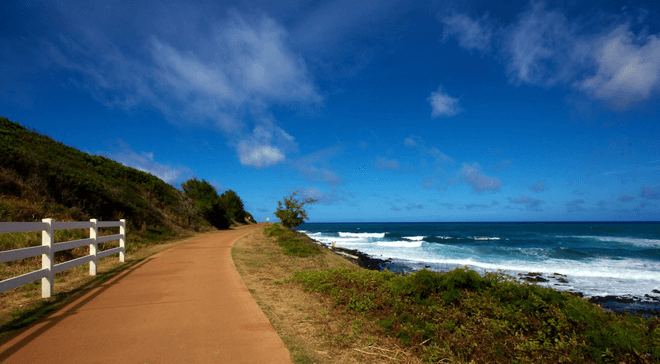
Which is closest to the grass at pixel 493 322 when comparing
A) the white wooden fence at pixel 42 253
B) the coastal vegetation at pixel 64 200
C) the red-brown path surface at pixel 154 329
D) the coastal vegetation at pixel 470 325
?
the coastal vegetation at pixel 470 325

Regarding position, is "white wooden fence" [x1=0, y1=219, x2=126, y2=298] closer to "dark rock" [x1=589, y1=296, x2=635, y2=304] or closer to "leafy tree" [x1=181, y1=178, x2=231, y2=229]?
"dark rock" [x1=589, y1=296, x2=635, y2=304]

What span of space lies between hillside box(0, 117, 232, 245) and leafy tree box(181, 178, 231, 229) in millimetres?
7057

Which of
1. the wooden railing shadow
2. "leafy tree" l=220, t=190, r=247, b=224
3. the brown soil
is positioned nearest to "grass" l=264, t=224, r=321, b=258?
the brown soil

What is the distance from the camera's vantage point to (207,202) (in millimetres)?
35281

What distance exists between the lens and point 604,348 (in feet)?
12.2

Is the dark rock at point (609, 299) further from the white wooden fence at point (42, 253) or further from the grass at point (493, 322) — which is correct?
the white wooden fence at point (42, 253)

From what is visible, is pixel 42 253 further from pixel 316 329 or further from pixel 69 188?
pixel 69 188

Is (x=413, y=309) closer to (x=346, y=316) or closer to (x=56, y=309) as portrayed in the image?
(x=346, y=316)

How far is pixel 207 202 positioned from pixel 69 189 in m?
20.9

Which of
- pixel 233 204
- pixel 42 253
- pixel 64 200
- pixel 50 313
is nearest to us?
pixel 50 313

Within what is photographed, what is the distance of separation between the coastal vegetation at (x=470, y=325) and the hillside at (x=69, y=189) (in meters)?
11.4

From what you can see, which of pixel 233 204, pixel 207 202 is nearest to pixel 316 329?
pixel 207 202

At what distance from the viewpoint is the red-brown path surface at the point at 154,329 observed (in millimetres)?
3654

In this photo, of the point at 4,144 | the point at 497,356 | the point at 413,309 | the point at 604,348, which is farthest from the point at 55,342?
the point at 4,144
